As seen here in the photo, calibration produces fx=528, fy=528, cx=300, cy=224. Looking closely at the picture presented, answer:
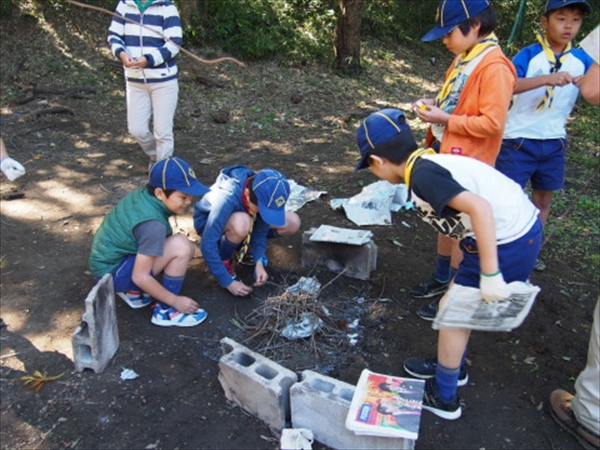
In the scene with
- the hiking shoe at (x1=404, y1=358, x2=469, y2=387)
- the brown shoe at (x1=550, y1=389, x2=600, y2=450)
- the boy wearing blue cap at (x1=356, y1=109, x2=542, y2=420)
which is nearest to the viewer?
the boy wearing blue cap at (x1=356, y1=109, x2=542, y2=420)

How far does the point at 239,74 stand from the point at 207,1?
2.00 m

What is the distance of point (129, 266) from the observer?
303 cm

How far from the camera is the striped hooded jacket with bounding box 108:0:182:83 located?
4500 mm

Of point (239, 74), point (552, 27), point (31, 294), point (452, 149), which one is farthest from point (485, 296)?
point (239, 74)

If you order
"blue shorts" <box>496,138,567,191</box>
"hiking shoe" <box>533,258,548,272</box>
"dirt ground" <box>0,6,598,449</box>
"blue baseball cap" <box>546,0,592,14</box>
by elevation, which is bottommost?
"dirt ground" <box>0,6,598,449</box>

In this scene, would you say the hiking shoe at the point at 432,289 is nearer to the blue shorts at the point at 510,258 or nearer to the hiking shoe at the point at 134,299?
the blue shorts at the point at 510,258

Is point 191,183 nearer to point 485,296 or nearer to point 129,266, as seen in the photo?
point 129,266

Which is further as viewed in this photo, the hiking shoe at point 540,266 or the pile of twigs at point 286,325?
the hiking shoe at point 540,266

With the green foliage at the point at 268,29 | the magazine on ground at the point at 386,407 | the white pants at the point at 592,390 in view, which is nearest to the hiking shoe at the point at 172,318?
the magazine on ground at the point at 386,407

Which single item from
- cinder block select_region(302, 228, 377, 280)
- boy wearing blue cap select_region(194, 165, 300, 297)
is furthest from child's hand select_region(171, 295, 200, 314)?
cinder block select_region(302, 228, 377, 280)

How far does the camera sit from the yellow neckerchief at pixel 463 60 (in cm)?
269

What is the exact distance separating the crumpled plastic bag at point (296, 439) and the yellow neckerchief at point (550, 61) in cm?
228

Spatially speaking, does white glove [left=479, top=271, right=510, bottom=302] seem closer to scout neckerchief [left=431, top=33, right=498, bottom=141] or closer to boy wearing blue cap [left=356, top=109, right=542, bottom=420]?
boy wearing blue cap [left=356, top=109, right=542, bottom=420]

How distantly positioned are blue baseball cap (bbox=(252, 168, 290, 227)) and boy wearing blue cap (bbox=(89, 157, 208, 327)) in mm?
311
